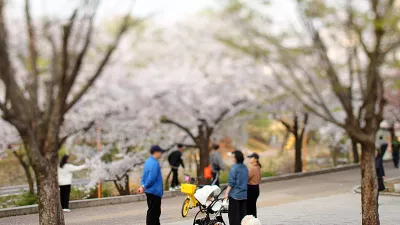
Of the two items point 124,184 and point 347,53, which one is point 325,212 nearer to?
point 347,53

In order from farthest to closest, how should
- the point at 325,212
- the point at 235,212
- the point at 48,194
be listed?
1. the point at 325,212
2. the point at 235,212
3. the point at 48,194

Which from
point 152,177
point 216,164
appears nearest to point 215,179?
point 216,164

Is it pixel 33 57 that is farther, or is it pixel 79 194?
pixel 79 194

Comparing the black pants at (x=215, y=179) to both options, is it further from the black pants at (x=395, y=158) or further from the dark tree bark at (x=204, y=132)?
the black pants at (x=395, y=158)

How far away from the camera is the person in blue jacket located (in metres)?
10.8

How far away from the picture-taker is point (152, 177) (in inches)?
425

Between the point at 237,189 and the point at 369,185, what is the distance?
2323 mm

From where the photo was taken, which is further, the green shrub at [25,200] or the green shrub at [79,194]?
the green shrub at [79,194]

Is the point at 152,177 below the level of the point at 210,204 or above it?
above

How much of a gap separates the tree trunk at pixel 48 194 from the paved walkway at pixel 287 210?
3.48 meters

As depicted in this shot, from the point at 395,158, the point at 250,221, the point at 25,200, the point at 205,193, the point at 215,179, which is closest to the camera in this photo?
the point at 250,221

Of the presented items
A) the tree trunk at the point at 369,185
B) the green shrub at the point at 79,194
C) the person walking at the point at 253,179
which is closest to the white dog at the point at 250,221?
the tree trunk at the point at 369,185

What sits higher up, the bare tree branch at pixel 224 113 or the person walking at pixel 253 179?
the bare tree branch at pixel 224 113

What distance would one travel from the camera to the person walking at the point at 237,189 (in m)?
10.8
